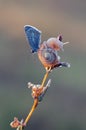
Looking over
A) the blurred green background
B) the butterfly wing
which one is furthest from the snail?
the blurred green background

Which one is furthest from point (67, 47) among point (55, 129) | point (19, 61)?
point (55, 129)

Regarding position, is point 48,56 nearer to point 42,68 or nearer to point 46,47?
point 46,47

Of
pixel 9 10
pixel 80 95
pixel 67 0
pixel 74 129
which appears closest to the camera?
pixel 74 129

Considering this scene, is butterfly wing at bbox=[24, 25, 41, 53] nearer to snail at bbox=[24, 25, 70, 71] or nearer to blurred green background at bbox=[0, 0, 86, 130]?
snail at bbox=[24, 25, 70, 71]

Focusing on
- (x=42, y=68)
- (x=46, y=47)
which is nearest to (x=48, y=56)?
(x=46, y=47)

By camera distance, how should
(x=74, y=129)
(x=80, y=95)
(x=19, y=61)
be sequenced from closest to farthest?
1. (x=74, y=129)
2. (x=80, y=95)
3. (x=19, y=61)

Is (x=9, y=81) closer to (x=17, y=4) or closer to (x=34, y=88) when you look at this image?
(x=17, y=4)

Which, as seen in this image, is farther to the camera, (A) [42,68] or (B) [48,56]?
(A) [42,68]
